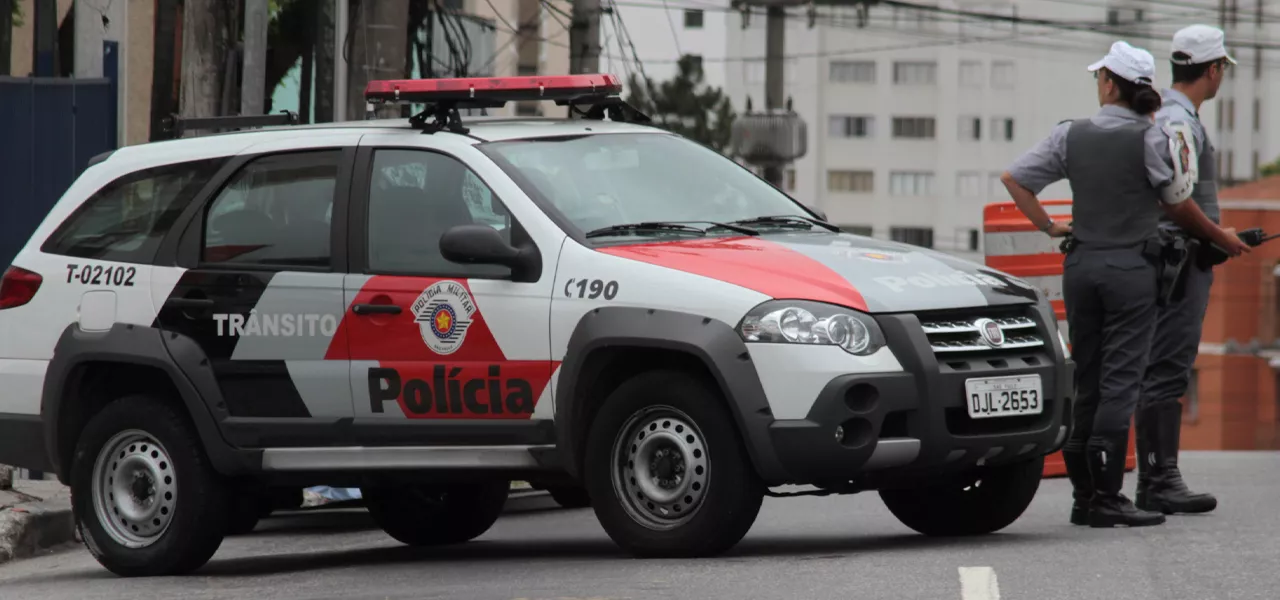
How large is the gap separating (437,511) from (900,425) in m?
2.86

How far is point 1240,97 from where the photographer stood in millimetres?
87250

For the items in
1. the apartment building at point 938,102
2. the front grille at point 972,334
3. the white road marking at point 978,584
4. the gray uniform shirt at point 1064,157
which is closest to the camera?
the white road marking at point 978,584

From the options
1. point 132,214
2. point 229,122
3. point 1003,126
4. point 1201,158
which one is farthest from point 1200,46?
point 1003,126

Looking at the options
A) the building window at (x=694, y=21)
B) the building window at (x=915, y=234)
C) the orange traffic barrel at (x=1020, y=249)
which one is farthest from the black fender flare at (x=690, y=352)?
the building window at (x=694, y=21)

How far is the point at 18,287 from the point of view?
8.69 m

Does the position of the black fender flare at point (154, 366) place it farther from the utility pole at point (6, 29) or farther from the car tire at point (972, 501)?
the utility pole at point (6, 29)

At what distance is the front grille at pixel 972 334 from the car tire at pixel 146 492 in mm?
2873

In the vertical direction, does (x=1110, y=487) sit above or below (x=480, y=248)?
below

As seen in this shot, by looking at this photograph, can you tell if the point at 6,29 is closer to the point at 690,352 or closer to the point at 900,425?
the point at 690,352

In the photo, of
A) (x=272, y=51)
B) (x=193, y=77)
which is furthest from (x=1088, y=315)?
(x=272, y=51)

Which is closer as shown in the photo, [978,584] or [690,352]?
[978,584]

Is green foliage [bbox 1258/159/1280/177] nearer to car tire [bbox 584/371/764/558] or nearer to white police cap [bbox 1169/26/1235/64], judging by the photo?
white police cap [bbox 1169/26/1235/64]

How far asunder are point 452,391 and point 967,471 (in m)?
1.86

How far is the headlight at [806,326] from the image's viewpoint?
6934 millimetres
